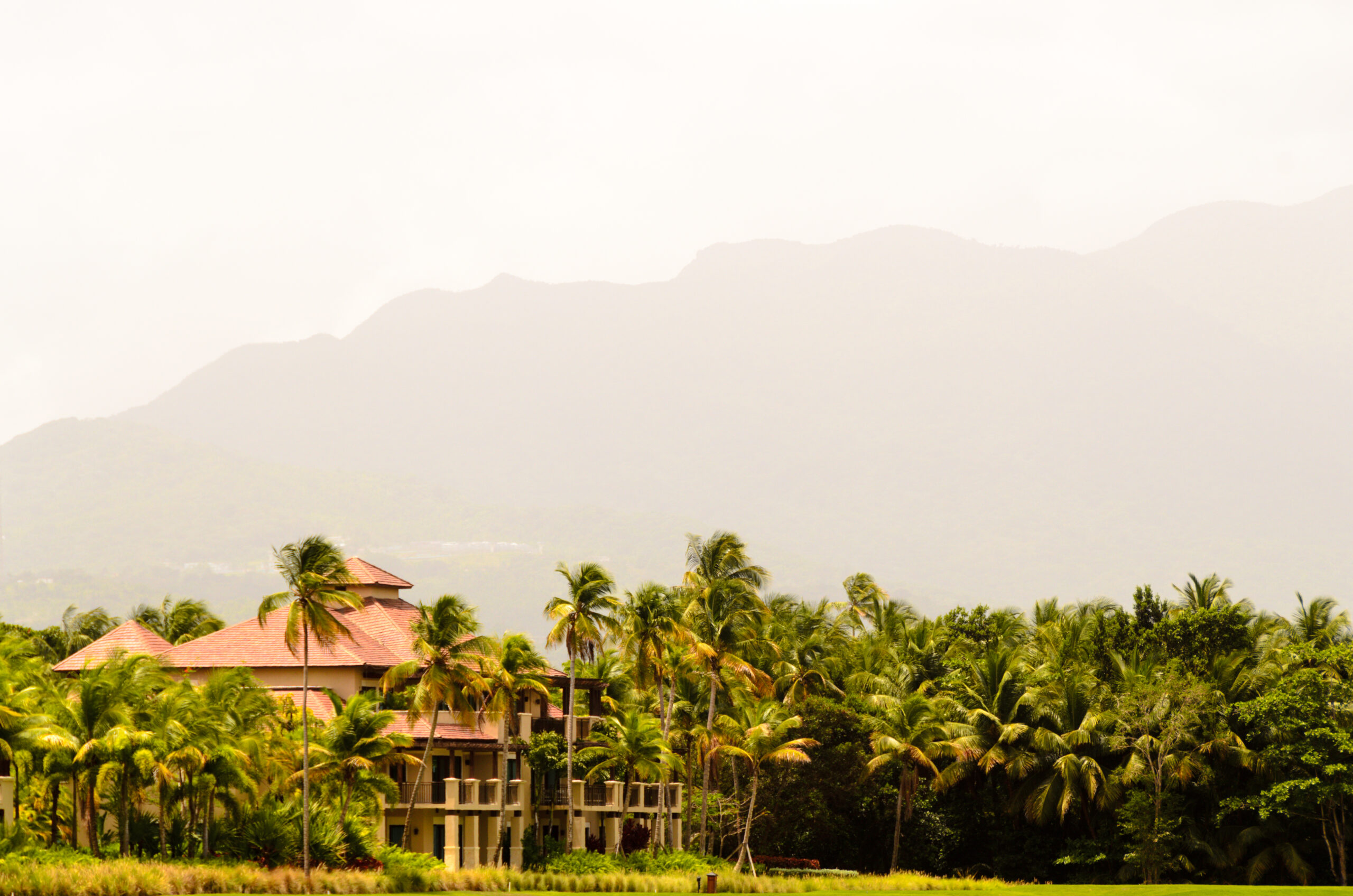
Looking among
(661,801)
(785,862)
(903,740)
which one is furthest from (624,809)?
(903,740)

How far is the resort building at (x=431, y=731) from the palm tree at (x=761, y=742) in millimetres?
4706

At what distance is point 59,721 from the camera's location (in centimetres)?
4938

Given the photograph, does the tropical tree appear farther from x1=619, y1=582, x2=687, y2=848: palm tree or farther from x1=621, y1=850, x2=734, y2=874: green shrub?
x1=619, y1=582, x2=687, y2=848: palm tree

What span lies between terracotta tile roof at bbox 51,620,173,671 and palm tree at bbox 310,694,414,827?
59.0 ft

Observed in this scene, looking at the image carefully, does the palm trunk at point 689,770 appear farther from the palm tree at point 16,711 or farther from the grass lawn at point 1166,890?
the palm tree at point 16,711

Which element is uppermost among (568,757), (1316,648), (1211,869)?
(1316,648)

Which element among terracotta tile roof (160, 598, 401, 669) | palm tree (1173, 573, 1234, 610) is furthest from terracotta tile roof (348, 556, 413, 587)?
palm tree (1173, 573, 1234, 610)

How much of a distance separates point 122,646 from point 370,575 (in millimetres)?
12449

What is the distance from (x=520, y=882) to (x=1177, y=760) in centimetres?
3213

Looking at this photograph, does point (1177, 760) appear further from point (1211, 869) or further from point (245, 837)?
point (245, 837)

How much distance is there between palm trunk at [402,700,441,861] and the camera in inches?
2334

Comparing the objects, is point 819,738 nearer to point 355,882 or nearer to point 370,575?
point 370,575

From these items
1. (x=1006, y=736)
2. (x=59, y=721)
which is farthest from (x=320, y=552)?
(x=1006, y=736)

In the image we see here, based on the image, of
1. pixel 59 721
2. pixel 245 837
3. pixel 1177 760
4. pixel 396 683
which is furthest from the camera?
pixel 1177 760
